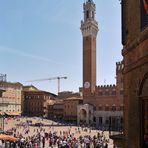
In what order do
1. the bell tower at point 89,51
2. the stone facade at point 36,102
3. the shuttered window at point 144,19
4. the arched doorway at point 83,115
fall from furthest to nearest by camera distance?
the stone facade at point 36,102 → the bell tower at point 89,51 → the arched doorway at point 83,115 → the shuttered window at point 144,19

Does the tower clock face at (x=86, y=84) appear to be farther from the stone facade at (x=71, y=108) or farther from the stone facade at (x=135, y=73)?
the stone facade at (x=135, y=73)

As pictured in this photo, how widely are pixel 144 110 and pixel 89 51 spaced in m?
82.5

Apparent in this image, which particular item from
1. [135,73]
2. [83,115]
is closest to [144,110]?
[135,73]

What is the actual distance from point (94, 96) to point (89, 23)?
19977 mm

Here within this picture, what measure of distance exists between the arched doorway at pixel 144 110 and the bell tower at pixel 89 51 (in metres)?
81.1

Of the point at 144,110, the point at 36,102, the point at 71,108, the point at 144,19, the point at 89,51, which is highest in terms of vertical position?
the point at 89,51

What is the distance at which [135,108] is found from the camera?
23.0 feet

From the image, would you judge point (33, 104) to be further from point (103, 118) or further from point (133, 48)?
point (133, 48)

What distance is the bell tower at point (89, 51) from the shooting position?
88312 millimetres

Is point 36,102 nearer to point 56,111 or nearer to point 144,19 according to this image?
point 56,111

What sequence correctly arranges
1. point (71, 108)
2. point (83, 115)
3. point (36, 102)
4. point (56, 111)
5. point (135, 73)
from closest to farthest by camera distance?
point (135, 73) → point (83, 115) → point (71, 108) → point (56, 111) → point (36, 102)

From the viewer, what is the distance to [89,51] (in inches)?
3499

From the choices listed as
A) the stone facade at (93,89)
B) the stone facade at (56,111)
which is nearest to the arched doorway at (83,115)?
the stone facade at (93,89)

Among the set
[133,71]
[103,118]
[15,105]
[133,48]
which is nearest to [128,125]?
[133,71]
